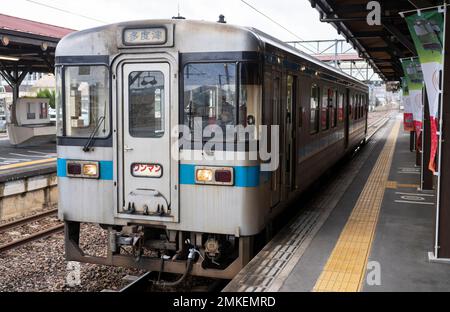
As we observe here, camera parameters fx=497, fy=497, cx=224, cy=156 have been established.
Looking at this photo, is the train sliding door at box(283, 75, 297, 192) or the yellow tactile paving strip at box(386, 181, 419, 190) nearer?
the train sliding door at box(283, 75, 297, 192)

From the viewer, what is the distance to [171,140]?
5.27 metres

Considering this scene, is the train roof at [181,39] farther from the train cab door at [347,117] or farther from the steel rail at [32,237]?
the train cab door at [347,117]

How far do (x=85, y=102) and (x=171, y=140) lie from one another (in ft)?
3.77

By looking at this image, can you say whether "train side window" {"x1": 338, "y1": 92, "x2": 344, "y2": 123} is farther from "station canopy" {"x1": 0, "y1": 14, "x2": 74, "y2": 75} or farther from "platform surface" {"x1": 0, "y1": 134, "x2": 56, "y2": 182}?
"station canopy" {"x1": 0, "y1": 14, "x2": 74, "y2": 75}

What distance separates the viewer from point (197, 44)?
517 cm

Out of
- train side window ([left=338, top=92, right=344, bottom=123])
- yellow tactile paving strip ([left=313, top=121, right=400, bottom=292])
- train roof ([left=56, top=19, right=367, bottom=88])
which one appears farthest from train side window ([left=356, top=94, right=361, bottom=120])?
train roof ([left=56, top=19, right=367, bottom=88])

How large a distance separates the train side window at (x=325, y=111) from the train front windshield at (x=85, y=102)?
15.8 ft

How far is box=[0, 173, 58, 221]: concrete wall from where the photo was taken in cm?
1117

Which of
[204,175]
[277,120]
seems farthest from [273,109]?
[204,175]

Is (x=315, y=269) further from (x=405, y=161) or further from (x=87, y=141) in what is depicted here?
(x=405, y=161)

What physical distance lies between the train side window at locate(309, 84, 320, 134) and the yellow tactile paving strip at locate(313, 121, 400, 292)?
1.49 m

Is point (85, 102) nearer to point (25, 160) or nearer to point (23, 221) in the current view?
point (23, 221)

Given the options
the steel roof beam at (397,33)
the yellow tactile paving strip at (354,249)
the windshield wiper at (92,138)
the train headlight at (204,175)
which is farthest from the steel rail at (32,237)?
the steel roof beam at (397,33)
